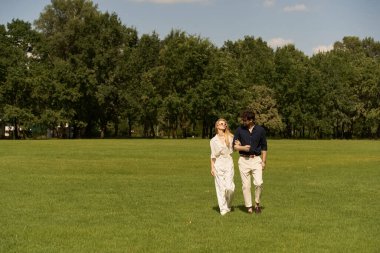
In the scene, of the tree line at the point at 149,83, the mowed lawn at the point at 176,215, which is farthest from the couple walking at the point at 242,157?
the tree line at the point at 149,83

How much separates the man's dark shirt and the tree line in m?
74.9

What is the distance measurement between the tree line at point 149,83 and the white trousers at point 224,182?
7470 centimetres

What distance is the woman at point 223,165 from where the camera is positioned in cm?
1343

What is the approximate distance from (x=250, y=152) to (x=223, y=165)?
2.41ft

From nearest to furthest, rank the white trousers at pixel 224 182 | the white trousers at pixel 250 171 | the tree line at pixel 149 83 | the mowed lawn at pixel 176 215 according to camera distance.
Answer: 1. the mowed lawn at pixel 176 215
2. the white trousers at pixel 224 182
3. the white trousers at pixel 250 171
4. the tree line at pixel 149 83

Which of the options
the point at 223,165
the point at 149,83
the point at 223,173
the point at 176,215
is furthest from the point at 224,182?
the point at 149,83

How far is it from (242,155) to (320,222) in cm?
251

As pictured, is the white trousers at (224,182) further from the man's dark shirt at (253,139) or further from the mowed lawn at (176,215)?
the man's dark shirt at (253,139)

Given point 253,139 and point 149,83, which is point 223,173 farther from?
point 149,83

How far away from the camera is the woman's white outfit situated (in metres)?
13.4

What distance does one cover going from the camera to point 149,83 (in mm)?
95188

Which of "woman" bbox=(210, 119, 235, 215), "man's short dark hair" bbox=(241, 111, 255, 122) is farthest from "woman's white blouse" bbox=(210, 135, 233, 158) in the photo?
"man's short dark hair" bbox=(241, 111, 255, 122)

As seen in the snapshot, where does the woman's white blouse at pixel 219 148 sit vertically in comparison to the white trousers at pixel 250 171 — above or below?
above

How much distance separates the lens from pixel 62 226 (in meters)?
11.8
